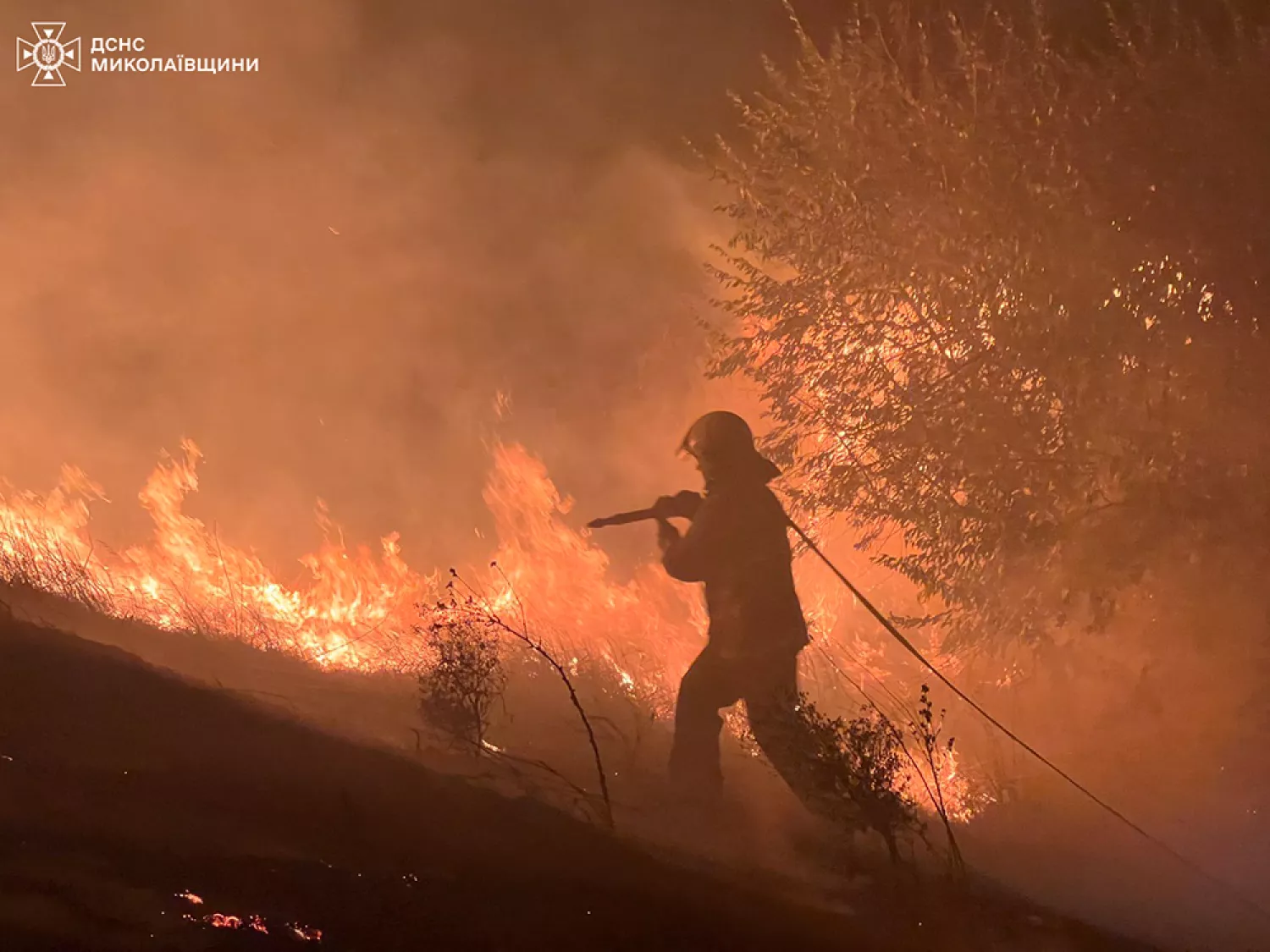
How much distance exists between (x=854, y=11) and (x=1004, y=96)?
4.97ft

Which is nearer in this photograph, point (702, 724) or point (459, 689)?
point (702, 724)

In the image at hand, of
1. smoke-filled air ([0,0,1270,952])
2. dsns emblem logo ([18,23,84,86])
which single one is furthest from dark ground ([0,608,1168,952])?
dsns emblem logo ([18,23,84,86])

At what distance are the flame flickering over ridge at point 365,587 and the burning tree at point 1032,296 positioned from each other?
2.67 metres

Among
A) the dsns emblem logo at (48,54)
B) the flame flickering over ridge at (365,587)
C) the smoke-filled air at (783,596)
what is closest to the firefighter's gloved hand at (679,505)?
the smoke-filled air at (783,596)

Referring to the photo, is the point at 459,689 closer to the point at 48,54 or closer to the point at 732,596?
the point at 732,596

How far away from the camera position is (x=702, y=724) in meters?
6.18

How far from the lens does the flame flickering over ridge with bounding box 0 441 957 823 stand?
839cm

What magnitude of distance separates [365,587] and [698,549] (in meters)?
6.17

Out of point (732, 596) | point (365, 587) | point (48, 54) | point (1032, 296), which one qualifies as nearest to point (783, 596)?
point (732, 596)

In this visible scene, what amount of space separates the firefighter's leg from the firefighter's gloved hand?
1.07 m

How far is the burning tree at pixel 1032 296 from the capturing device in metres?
6.39

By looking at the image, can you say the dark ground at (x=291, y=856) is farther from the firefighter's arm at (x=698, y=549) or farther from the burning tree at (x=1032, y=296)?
the burning tree at (x=1032, y=296)

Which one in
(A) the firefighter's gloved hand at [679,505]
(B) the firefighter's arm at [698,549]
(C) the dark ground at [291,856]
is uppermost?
(A) the firefighter's gloved hand at [679,505]

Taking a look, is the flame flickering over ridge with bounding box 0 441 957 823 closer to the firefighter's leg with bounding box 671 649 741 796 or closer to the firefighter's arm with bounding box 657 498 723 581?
the firefighter's leg with bounding box 671 649 741 796
